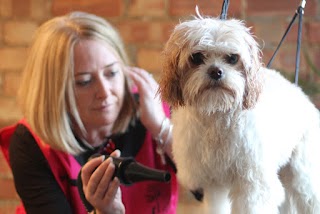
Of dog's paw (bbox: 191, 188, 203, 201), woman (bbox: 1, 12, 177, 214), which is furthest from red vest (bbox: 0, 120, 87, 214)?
dog's paw (bbox: 191, 188, 203, 201)

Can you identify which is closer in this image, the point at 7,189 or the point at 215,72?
the point at 215,72

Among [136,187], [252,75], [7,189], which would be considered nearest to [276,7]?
[136,187]

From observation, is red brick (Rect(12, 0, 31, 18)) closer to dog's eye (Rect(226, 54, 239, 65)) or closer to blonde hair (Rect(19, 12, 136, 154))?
blonde hair (Rect(19, 12, 136, 154))

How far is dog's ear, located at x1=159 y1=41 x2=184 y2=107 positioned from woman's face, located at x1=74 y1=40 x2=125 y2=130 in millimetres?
475

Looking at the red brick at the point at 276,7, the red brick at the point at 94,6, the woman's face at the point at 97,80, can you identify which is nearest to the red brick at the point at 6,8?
the red brick at the point at 94,6

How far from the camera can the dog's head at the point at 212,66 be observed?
0.59 metres

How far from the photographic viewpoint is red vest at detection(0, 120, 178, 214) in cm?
115

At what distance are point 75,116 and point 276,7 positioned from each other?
2.20 feet

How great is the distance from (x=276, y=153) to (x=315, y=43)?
34.3 inches

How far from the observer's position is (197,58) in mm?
600

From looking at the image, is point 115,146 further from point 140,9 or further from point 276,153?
point 276,153

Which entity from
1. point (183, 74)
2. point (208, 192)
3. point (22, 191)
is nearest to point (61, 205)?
point (22, 191)

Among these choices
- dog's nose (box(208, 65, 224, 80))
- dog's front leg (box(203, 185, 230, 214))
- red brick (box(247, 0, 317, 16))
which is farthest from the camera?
red brick (box(247, 0, 317, 16))

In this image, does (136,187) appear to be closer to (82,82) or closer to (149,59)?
(82,82)
